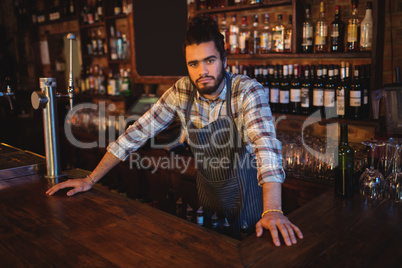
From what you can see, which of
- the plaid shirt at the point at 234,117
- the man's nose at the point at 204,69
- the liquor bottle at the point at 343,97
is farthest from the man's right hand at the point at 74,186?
the liquor bottle at the point at 343,97

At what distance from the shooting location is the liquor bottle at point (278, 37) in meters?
2.90

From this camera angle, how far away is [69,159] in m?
4.35

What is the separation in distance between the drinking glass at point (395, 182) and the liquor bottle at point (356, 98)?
2.89 ft

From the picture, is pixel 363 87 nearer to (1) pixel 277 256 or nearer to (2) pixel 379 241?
(2) pixel 379 241

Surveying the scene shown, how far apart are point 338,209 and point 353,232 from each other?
9.1 inches

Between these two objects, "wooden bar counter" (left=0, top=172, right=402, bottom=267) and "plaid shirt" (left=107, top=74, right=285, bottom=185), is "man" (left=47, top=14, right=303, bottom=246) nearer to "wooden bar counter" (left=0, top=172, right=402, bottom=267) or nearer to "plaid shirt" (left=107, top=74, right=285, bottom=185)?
"plaid shirt" (left=107, top=74, right=285, bottom=185)

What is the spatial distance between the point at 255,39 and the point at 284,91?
606 millimetres

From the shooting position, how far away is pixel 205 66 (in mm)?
1857

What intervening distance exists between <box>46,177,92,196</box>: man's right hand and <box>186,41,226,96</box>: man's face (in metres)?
0.75

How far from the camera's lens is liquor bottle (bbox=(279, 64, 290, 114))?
2844 millimetres

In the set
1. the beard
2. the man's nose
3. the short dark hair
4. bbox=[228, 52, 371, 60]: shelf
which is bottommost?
the beard

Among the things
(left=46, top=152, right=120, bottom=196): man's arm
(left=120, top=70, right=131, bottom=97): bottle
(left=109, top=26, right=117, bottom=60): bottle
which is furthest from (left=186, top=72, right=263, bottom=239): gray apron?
(left=109, top=26, right=117, bottom=60): bottle

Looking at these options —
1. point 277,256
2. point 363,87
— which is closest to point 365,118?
point 363,87

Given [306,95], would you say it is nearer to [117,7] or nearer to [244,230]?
[244,230]
